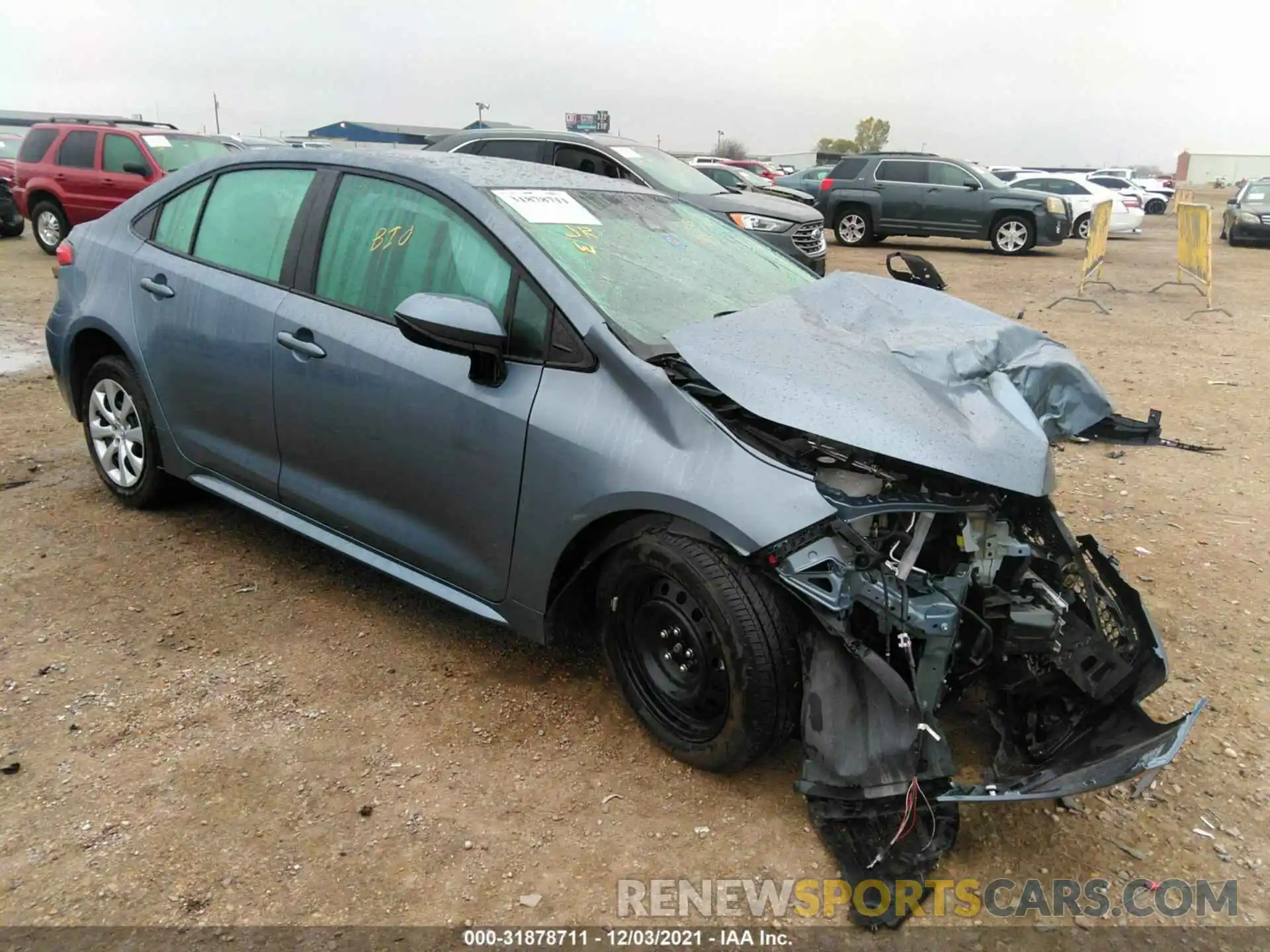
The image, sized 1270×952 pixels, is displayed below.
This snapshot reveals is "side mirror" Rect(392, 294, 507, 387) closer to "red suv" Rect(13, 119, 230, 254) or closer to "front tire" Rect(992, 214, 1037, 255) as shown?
"red suv" Rect(13, 119, 230, 254)

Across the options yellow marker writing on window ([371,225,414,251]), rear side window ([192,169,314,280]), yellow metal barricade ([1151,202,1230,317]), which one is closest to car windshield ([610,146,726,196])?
yellow metal barricade ([1151,202,1230,317])

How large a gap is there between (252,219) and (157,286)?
1.81 feet

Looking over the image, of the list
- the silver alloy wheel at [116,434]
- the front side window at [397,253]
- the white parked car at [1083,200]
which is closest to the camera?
the front side window at [397,253]

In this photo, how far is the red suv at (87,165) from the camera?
12781mm

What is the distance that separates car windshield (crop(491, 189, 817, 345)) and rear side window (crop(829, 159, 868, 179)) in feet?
50.0

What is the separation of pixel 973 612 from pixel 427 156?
249 cm

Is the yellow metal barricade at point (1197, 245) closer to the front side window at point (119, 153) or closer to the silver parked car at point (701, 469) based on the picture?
the silver parked car at point (701, 469)

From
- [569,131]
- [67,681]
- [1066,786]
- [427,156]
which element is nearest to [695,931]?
[1066,786]

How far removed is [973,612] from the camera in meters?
2.42

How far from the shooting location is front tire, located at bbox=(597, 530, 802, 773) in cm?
244

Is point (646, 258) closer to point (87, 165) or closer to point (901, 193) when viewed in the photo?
point (87, 165)

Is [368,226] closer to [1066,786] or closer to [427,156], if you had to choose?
[427,156]

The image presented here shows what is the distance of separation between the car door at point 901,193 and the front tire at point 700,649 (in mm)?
16271

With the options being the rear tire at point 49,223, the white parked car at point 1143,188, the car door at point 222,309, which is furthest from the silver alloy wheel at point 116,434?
the white parked car at point 1143,188
